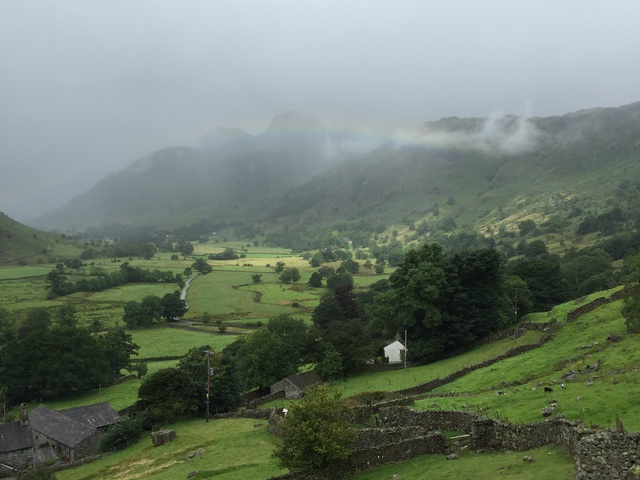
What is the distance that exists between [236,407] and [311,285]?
4332 inches

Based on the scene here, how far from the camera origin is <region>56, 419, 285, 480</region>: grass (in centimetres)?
3191

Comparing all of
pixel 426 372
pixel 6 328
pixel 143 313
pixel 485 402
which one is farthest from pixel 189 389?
pixel 6 328

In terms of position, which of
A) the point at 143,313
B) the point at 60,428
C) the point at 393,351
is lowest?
the point at 60,428

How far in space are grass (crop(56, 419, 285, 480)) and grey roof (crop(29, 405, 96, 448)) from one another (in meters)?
8.45

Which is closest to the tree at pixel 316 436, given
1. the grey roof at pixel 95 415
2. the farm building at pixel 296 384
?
the farm building at pixel 296 384

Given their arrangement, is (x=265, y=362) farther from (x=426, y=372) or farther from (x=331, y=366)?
(x=426, y=372)

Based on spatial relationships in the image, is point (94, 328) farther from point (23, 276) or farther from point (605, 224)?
point (605, 224)

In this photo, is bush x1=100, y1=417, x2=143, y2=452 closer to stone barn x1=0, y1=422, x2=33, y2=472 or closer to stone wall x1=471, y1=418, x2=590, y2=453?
stone barn x1=0, y1=422, x2=33, y2=472

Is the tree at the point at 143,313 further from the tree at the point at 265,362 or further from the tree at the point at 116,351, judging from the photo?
the tree at the point at 265,362

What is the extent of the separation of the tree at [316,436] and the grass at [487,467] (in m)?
1.76

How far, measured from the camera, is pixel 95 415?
56906 mm

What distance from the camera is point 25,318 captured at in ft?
401

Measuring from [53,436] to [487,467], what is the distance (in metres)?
48.1

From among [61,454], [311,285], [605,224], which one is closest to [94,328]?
[61,454]
